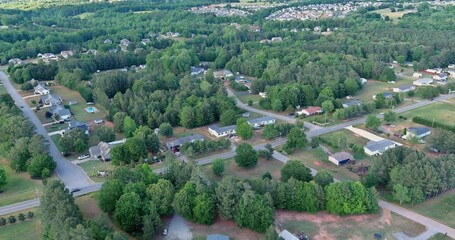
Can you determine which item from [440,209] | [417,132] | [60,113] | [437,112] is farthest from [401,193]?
[60,113]

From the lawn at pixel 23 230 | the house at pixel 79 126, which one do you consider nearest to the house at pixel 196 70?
the house at pixel 79 126

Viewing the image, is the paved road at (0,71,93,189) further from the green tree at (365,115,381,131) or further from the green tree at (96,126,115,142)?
the green tree at (365,115,381,131)

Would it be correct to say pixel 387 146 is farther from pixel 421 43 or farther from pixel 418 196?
pixel 421 43

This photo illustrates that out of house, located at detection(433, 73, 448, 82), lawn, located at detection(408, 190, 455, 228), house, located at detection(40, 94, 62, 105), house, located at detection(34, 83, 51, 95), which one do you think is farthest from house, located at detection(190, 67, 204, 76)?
lawn, located at detection(408, 190, 455, 228)

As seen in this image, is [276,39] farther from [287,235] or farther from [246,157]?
[287,235]

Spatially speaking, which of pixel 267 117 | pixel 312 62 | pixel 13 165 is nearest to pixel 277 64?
pixel 312 62
